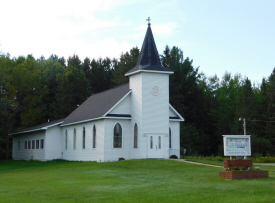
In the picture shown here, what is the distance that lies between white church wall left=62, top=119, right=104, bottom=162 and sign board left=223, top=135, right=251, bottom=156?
1808 centimetres

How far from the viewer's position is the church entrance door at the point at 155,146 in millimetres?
35500

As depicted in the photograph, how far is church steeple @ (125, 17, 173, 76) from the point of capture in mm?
36312

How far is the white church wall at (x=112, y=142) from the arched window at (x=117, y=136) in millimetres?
278

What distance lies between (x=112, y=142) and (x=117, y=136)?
788 millimetres

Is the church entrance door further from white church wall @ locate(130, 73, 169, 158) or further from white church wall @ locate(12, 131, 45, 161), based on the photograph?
white church wall @ locate(12, 131, 45, 161)

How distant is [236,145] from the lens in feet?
66.5

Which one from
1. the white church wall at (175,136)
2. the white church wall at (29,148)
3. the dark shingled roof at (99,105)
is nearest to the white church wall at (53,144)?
the white church wall at (29,148)

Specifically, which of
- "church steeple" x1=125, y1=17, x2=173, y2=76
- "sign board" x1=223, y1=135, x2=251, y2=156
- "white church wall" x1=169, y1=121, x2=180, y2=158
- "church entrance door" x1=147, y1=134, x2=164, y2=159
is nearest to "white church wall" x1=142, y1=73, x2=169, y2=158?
"church entrance door" x1=147, y1=134, x2=164, y2=159

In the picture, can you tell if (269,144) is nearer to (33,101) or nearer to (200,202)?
(33,101)

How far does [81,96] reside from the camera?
6919cm

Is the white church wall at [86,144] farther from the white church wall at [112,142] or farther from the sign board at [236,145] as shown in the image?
the sign board at [236,145]

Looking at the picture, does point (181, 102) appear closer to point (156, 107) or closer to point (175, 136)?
point (175, 136)

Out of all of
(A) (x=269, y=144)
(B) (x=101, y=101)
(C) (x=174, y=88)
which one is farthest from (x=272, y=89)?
(B) (x=101, y=101)

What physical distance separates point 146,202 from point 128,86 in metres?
27.1
